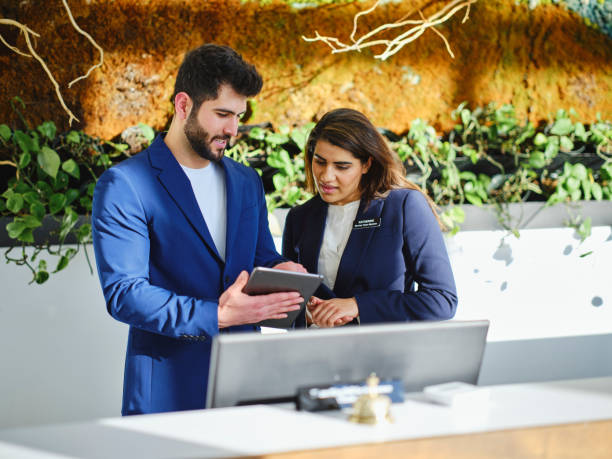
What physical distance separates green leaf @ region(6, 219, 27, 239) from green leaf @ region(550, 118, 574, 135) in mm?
2698

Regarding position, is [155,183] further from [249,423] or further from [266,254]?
[249,423]

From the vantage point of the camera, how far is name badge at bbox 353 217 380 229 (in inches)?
79.9

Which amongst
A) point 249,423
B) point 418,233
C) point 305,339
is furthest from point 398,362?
point 418,233

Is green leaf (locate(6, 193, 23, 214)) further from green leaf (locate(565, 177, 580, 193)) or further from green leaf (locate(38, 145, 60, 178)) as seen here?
green leaf (locate(565, 177, 580, 193))

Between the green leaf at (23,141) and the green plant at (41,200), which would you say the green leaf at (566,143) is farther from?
the green leaf at (23,141)

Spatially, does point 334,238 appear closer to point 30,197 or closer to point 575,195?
point 30,197

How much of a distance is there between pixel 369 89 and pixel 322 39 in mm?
396

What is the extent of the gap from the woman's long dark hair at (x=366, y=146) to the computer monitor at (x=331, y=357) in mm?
924

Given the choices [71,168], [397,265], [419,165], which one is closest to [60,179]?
[71,168]

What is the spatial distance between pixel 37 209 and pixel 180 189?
967 millimetres

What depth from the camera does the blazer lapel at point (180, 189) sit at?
5.85 feet

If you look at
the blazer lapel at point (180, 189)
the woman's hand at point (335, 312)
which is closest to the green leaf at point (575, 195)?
the woman's hand at point (335, 312)

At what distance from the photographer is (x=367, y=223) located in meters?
2.04

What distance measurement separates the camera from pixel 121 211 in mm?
1680
